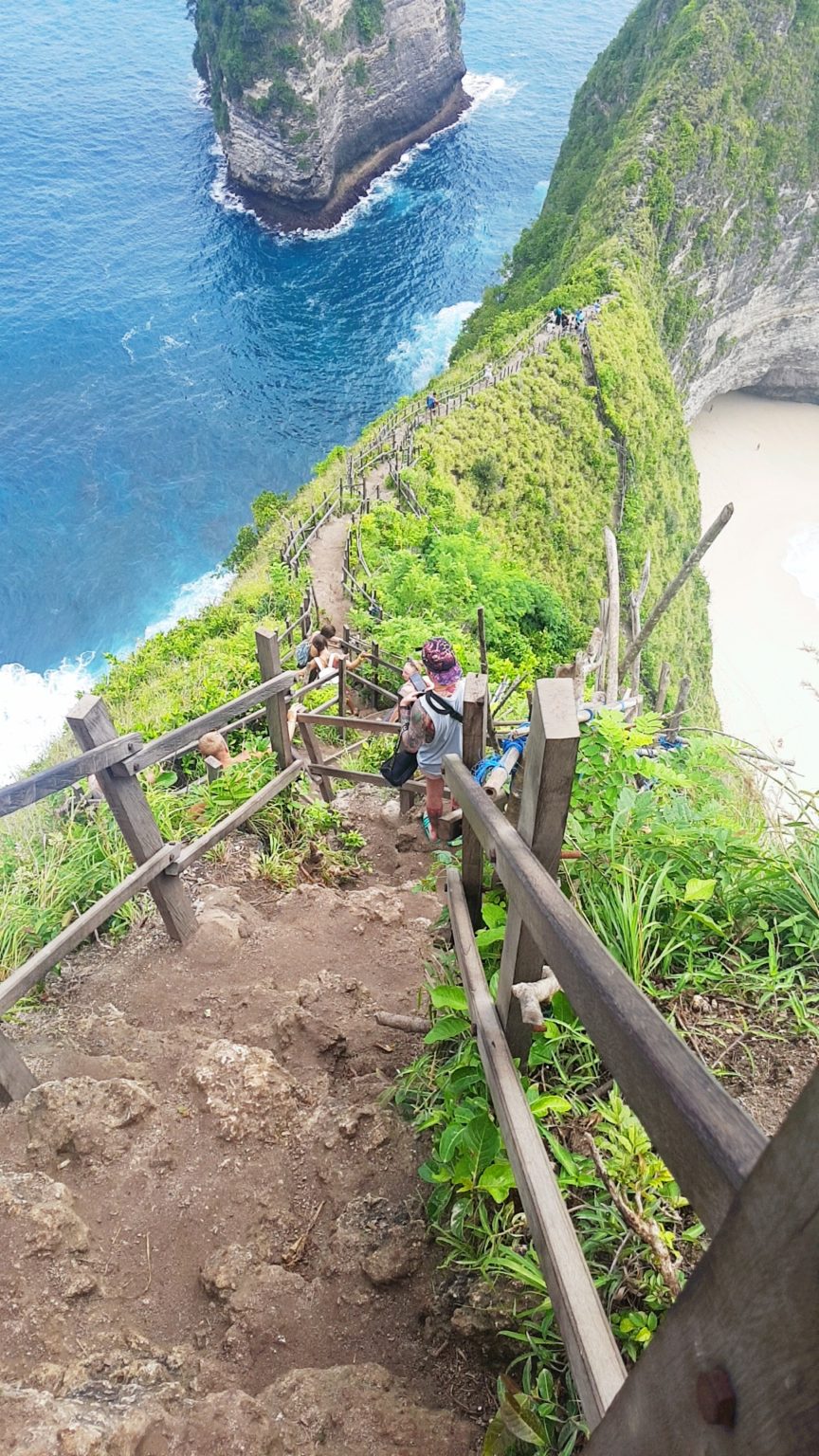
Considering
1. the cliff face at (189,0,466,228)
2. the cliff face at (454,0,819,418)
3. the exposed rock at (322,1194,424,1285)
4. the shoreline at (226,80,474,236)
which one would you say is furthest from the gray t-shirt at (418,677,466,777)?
the cliff face at (189,0,466,228)

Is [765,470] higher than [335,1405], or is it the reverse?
[335,1405]

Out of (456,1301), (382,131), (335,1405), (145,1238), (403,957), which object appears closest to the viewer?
(335,1405)

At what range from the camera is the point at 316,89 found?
44.5m

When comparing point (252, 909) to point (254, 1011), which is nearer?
point (254, 1011)

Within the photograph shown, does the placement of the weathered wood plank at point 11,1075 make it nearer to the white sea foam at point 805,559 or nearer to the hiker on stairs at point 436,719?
the hiker on stairs at point 436,719

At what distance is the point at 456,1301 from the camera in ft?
8.07

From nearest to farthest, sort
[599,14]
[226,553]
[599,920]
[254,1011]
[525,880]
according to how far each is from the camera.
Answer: [525,880]
[599,920]
[254,1011]
[226,553]
[599,14]

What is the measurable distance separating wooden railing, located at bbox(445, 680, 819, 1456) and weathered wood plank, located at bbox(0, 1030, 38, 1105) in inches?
81.9

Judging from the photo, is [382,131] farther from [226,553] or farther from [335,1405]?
[335,1405]

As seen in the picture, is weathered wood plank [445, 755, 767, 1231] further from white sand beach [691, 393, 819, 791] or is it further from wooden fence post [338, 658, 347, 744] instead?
white sand beach [691, 393, 819, 791]

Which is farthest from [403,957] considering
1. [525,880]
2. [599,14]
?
[599,14]

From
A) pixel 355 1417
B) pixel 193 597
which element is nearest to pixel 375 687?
pixel 355 1417

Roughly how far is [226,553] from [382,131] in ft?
110

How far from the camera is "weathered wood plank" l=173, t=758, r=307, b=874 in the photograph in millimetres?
4730
